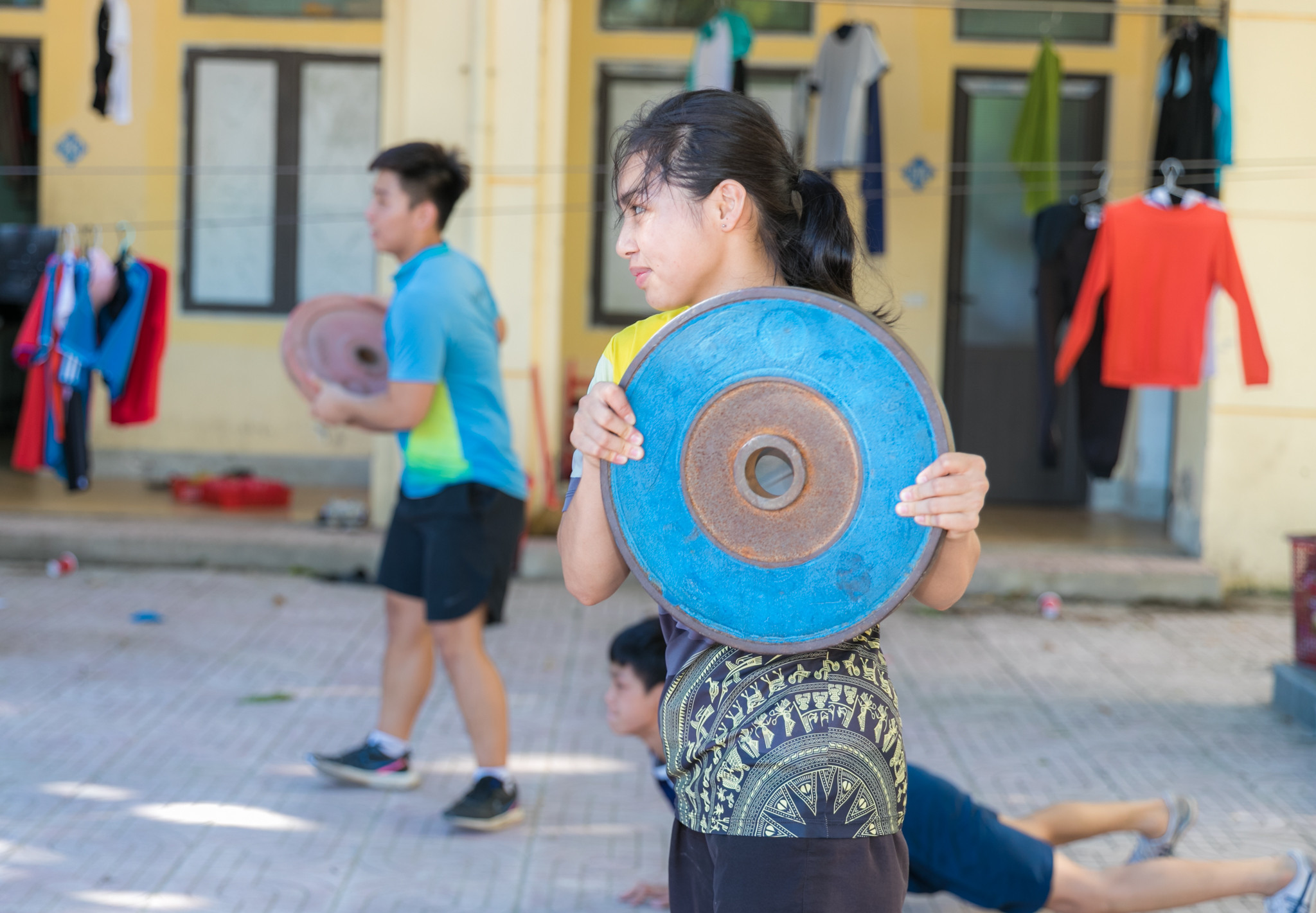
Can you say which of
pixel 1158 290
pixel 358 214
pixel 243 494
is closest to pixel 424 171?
pixel 1158 290

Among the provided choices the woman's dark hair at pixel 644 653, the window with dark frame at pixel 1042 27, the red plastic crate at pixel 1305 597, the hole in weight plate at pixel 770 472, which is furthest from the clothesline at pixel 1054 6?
the hole in weight plate at pixel 770 472

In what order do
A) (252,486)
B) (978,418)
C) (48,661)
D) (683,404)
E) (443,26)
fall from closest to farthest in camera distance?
1. (683,404)
2. (48,661)
3. (443,26)
4. (252,486)
5. (978,418)

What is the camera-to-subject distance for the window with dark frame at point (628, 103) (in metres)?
9.80

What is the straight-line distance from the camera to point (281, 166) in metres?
9.99

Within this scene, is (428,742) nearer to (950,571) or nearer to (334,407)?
(334,407)

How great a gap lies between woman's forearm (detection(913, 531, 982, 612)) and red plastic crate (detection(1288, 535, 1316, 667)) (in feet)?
14.1

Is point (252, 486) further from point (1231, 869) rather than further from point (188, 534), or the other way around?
point (1231, 869)

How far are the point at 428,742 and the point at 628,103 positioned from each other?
625cm

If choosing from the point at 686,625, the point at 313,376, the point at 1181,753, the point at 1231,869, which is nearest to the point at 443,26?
the point at 313,376

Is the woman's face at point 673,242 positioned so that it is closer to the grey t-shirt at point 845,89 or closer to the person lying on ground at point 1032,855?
the person lying on ground at point 1032,855

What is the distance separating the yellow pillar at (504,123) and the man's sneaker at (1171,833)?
4.88 metres

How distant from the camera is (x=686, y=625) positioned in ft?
5.52

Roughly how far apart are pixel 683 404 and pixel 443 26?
686 cm

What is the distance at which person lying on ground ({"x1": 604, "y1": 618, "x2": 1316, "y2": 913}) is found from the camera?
10.0ft
